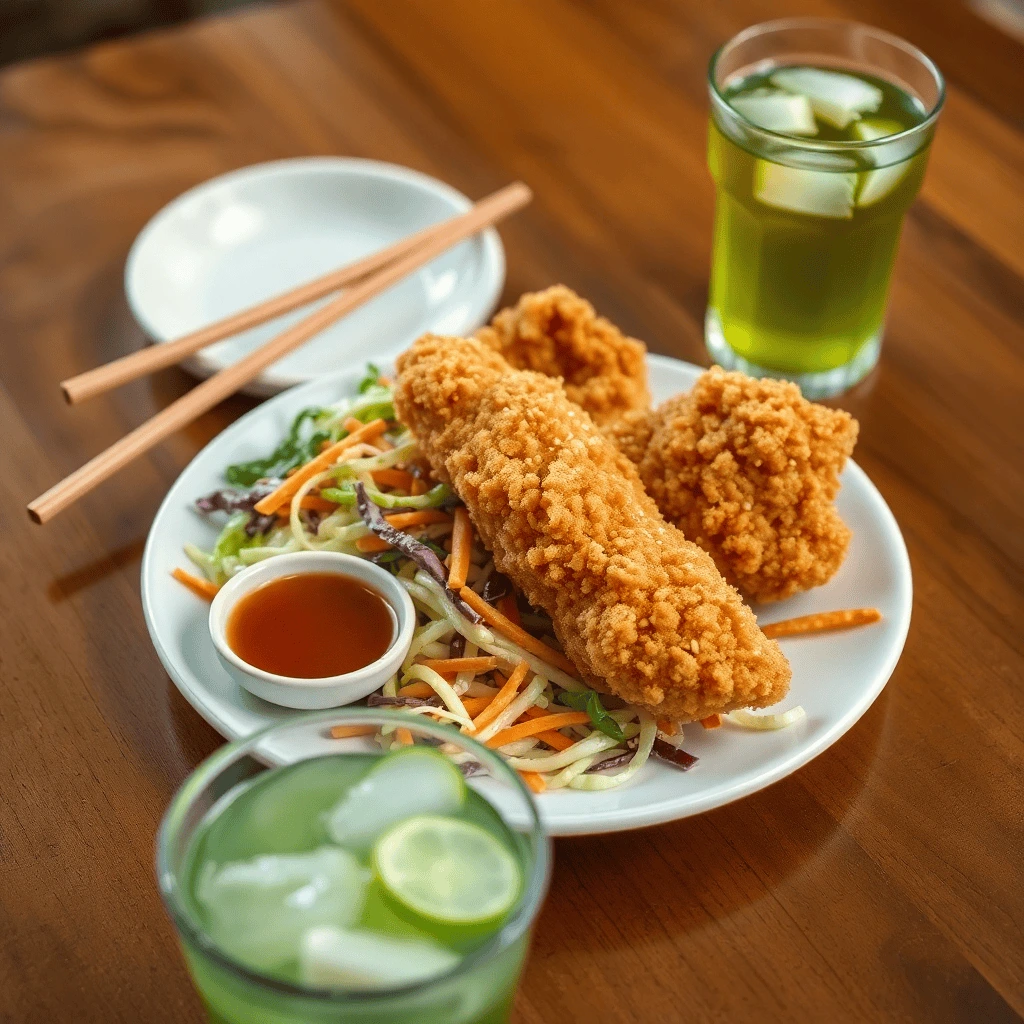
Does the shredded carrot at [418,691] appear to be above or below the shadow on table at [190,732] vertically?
above

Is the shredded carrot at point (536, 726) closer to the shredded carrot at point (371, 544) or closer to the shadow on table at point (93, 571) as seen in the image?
the shredded carrot at point (371, 544)

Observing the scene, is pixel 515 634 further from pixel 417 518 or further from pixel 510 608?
pixel 417 518

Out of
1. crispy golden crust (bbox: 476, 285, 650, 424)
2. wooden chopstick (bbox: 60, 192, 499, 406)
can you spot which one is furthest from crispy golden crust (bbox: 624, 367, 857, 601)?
wooden chopstick (bbox: 60, 192, 499, 406)

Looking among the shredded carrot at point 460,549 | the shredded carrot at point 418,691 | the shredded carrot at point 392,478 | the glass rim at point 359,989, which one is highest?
the glass rim at point 359,989

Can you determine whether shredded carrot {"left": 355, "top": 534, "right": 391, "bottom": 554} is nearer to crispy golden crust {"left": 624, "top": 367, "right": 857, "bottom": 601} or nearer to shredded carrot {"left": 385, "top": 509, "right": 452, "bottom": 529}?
shredded carrot {"left": 385, "top": 509, "right": 452, "bottom": 529}

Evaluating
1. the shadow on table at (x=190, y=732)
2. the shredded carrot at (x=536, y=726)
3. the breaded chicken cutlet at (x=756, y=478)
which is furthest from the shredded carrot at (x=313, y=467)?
the shredded carrot at (x=536, y=726)

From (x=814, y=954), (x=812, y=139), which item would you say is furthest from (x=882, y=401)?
(x=814, y=954)
